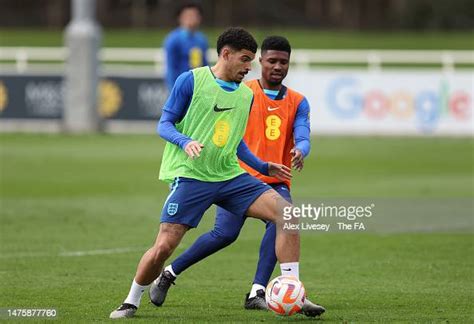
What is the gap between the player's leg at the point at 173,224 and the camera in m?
9.30

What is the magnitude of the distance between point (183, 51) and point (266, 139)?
231 inches

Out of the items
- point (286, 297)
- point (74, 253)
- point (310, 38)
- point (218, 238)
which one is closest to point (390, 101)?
point (74, 253)

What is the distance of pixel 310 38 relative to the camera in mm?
57531

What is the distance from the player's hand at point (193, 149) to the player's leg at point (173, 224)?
479mm

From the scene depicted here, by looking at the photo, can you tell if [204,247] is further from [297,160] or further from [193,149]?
[193,149]

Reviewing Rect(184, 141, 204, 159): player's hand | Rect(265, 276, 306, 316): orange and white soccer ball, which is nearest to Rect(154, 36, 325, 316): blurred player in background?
Rect(265, 276, 306, 316): orange and white soccer ball

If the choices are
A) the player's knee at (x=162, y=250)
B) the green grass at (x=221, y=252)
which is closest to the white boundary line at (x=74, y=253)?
the green grass at (x=221, y=252)

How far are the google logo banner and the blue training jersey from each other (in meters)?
14.7

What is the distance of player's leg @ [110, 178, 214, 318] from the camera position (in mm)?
9305

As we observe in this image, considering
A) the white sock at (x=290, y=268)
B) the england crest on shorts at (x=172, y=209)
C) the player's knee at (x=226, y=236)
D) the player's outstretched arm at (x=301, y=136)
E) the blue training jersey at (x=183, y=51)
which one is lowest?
the white sock at (x=290, y=268)

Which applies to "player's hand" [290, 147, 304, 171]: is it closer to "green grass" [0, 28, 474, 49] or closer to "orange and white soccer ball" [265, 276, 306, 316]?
"orange and white soccer ball" [265, 276, 306, 316]

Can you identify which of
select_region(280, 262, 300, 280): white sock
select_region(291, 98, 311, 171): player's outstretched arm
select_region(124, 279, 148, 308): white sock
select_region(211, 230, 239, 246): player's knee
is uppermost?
select_region(291, 98, 311, 171): player's outstretched arm
